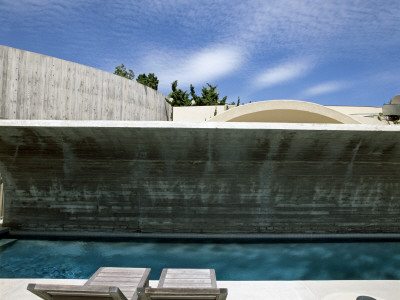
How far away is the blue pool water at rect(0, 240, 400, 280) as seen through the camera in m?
6.04

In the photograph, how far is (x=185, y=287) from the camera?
3311mm

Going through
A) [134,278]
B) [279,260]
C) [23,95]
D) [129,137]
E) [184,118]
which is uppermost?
[184,118]

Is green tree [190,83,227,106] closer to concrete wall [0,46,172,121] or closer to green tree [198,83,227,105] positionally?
green tree [198,83,227,105]

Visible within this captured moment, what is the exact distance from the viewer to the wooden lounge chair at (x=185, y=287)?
103 inches

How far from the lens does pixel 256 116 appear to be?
13.5 m

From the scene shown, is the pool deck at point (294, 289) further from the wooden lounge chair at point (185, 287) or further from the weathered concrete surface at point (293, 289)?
the wooden lounge chair at point (185, 287)

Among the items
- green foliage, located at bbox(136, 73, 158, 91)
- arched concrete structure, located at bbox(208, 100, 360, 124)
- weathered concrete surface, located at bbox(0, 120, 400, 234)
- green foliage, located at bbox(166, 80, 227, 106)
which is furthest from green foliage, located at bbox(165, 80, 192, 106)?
weathered concrete surface, located at bbox(0, 120, 400, 234)

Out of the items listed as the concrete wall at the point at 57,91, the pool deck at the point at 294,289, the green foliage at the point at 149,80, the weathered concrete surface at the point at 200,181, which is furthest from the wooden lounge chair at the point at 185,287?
the green foliage at the point at 149,80

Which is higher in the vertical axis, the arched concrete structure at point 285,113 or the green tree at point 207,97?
the green tree at point 207,97

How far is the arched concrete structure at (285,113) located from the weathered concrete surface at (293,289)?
339 inches

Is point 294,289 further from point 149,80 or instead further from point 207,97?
point 149,80

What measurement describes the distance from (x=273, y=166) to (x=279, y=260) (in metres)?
2.48

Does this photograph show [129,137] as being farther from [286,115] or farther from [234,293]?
[286,115]

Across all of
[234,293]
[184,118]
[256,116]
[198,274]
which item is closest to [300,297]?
[234,293]
